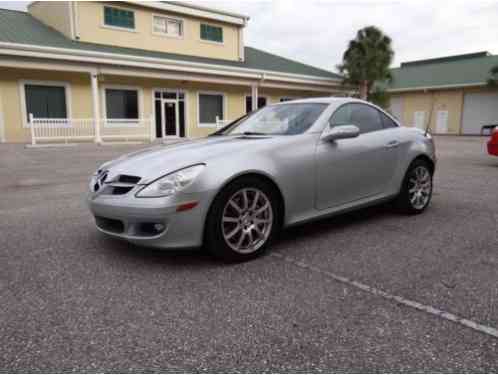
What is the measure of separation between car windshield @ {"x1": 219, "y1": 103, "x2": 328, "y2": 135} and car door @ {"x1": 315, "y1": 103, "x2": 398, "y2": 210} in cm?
22

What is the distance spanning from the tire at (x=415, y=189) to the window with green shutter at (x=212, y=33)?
1822 centimetres

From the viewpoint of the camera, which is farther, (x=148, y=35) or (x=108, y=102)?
(x=148, y=35)

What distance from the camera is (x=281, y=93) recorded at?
23203mm

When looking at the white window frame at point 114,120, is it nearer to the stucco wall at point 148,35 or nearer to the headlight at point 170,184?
the stucco wall at point 148,35

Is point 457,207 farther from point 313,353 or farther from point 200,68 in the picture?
point 200,68

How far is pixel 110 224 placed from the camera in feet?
10.4

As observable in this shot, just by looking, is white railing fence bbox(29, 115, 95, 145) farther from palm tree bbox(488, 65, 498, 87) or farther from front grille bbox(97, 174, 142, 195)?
palm tree bbox(488, 65, 498, 87)

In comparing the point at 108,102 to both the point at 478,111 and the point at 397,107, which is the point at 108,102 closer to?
the point at 397,107

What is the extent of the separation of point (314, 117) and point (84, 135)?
44.7ft

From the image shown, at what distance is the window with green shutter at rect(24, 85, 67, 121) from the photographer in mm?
15289

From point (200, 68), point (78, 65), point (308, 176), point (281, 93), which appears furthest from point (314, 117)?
point (281, 93)

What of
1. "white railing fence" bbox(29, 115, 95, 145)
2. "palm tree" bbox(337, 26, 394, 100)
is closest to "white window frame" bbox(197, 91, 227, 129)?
"white railing fence" bbox(29, 115, 95, 145)

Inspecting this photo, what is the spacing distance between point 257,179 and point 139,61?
1392cm

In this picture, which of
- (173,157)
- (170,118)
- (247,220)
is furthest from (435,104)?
(173,157)
